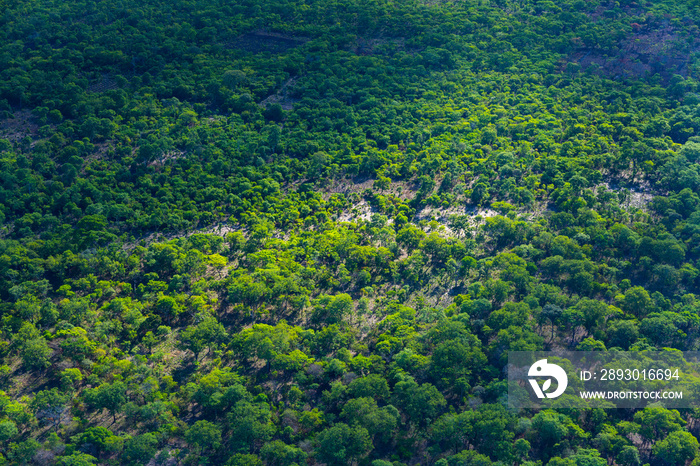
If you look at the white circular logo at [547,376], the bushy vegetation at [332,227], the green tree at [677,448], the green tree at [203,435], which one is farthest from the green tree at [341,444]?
the green tree at [677,448]

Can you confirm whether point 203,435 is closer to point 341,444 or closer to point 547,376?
point 341,444

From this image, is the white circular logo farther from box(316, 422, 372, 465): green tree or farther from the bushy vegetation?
box(316, 422, 372, 465): green tree

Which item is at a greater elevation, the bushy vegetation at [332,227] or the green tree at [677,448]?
the bushy vegetation at [332,227]

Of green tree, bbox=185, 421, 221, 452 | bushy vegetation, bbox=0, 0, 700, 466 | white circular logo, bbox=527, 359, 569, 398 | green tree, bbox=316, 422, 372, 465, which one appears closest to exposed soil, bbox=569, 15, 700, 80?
bushy vegetation, bbox=0, 0, 700, 466

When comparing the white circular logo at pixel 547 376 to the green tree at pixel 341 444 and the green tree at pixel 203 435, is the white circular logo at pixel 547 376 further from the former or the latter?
the green tree at pixel 203 435

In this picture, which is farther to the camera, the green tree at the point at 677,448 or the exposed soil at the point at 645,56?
the exposed soil at the point at 645,56

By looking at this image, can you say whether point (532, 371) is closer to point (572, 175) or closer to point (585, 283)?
point (585, 283)

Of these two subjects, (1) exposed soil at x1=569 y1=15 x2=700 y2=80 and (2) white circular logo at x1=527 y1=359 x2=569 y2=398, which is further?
(1) exposed soil at x1=569 y1=15 x2=700 y2=80

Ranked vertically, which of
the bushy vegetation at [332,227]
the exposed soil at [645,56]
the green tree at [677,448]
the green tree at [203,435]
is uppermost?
the exposed soil at [645,56]

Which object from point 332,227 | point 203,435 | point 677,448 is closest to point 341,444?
point 203,435
